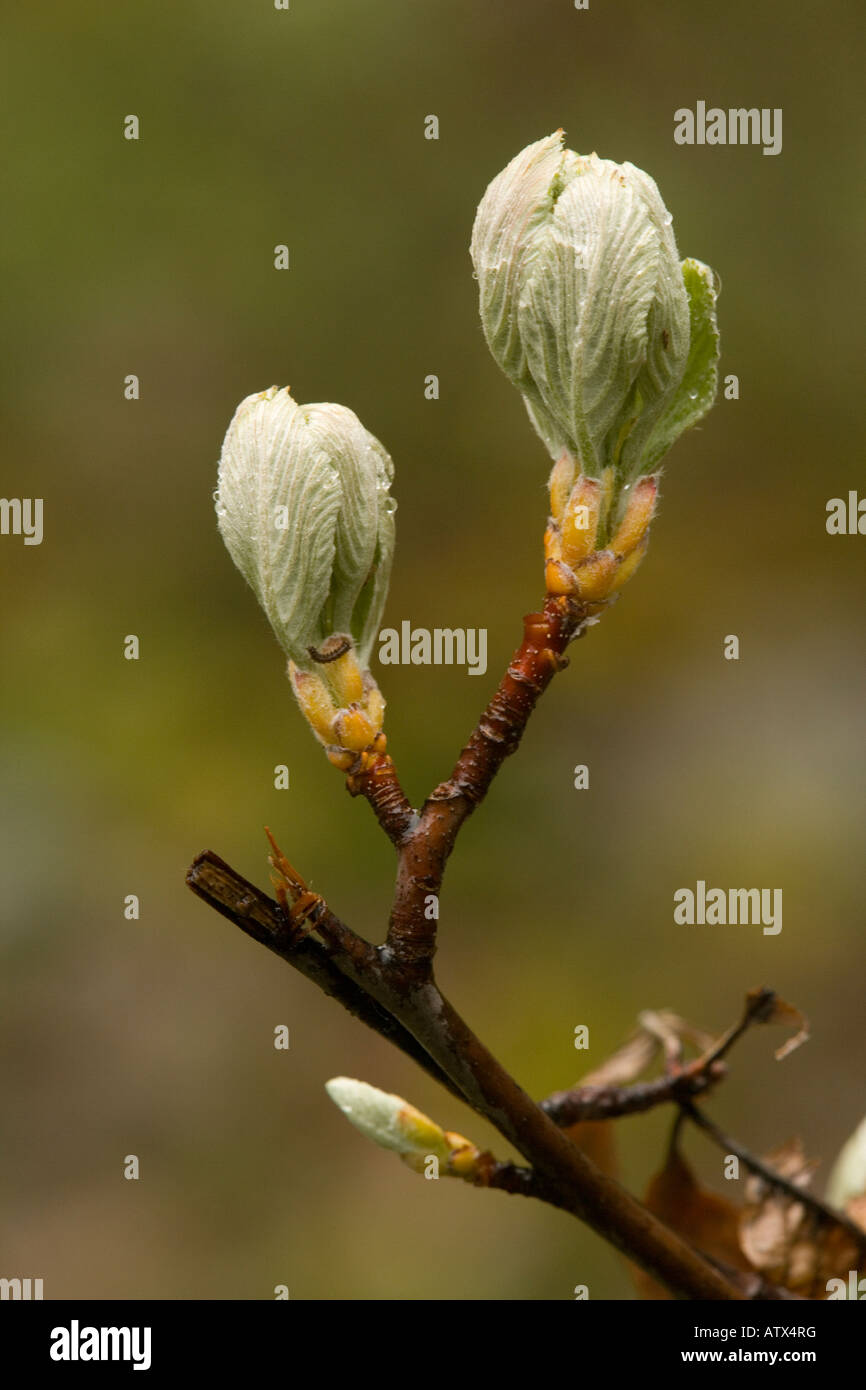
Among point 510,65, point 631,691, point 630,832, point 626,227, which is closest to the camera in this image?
point 626,227

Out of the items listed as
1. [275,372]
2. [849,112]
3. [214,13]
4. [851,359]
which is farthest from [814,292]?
[214,13]

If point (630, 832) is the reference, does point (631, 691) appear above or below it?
above

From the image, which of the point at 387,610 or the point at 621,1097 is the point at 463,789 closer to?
the point at 621,1097

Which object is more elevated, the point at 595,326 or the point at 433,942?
the point at 595,326

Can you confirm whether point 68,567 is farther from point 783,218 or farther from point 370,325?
point 783,218

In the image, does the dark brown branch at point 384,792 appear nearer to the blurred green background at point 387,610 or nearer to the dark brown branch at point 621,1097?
the dark brown branch at point 621,1097

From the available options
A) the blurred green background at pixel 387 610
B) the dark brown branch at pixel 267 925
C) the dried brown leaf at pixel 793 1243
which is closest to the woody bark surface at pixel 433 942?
the dark brown branch at pixel 267 925

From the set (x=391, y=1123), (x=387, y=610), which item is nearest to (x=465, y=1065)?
(x=391, y=1123)

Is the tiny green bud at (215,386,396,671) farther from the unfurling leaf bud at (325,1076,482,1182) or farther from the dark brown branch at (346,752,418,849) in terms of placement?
the unfurling leaf bud at (325,1076,482,1182)
